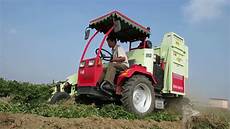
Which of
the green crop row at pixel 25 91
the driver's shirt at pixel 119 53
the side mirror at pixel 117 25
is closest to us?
the side mirror at pixel 117 25

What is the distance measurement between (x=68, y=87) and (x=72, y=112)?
2892 mm

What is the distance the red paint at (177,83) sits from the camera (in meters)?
10.5

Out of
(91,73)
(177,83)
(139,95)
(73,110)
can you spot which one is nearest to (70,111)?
(73,110)

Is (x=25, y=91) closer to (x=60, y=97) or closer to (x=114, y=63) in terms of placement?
(x=60, y=97)

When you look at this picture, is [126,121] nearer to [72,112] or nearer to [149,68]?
[72,112]

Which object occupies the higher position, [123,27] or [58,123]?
[123,27]

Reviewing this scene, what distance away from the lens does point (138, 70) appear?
9.08 meters

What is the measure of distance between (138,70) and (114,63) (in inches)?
25.7

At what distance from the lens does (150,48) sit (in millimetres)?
10336

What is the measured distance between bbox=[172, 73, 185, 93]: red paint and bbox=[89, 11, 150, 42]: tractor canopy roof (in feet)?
4.83

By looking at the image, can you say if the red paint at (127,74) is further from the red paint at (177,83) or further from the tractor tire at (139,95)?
the red paint at (177,83)

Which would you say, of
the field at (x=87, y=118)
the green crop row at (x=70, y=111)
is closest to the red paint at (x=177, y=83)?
the field at (x=87, y=118)

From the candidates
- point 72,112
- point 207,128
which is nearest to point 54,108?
point 72,112

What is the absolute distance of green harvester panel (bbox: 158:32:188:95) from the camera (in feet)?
34.1
